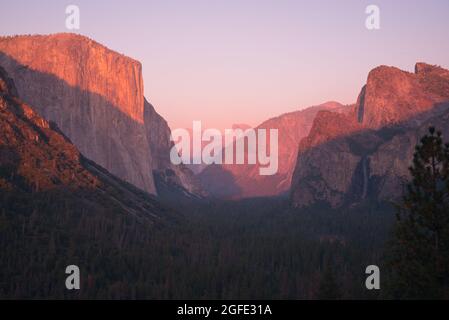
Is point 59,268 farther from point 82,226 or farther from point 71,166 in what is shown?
point 71,166

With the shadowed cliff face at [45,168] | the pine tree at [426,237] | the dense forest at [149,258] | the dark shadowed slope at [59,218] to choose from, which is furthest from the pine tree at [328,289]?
the shadowed cliff face at [45,168]

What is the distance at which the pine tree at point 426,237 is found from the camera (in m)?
36.4

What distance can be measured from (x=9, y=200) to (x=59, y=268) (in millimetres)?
25095

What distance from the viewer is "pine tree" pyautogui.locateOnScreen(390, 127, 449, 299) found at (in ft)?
120

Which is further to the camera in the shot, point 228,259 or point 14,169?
point 14,169

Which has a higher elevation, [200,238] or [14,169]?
[14,169]

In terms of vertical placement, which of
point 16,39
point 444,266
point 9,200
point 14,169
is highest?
point 16,39

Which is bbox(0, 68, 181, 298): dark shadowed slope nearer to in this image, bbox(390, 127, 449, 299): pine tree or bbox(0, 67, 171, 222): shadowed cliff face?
bbox(0, 67, 171, 222): shadowed cliff face

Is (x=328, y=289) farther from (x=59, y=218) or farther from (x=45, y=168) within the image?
(x=45, y=168)

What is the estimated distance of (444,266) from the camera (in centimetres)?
3619

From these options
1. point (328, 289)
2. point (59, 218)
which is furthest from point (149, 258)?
point (328, 289)
